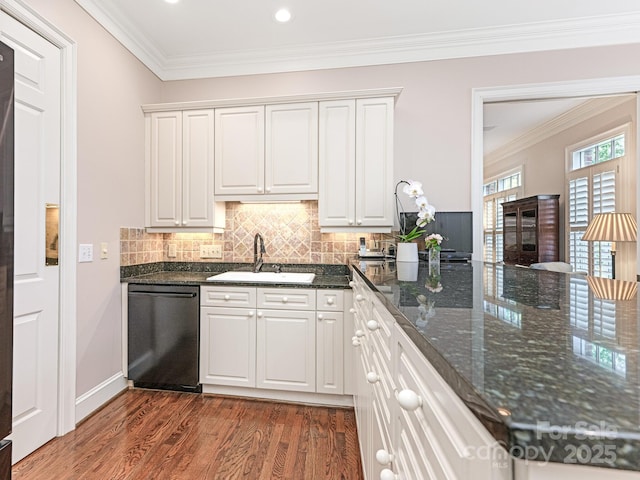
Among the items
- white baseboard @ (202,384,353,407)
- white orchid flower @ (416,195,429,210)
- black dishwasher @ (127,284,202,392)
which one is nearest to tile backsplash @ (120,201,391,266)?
black dishwasher @ (127,284,202,392)

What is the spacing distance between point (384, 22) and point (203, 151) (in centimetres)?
176

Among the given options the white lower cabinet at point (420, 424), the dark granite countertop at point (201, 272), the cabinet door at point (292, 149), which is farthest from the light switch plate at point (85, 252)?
the white lower cabinet at point (420, 424)

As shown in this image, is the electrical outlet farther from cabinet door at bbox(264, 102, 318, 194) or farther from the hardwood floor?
the hardwood floor

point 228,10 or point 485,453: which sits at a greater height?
point 228,10

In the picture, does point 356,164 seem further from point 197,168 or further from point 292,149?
point 197,168

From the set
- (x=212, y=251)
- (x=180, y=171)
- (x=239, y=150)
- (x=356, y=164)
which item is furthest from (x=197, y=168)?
(x=356, y=164)

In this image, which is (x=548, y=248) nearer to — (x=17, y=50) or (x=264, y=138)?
(x=264, y=138)

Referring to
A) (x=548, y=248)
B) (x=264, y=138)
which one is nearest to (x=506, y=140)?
(x=548, y=248)

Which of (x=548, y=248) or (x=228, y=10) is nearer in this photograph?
(x=228, y=10)

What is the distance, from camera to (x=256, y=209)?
9.67 ft

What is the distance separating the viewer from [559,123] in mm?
4512

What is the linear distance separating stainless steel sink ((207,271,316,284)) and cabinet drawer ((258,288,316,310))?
8cm

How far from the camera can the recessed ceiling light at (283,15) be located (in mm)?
2330

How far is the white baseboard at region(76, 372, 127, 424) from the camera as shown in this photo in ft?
6.76
